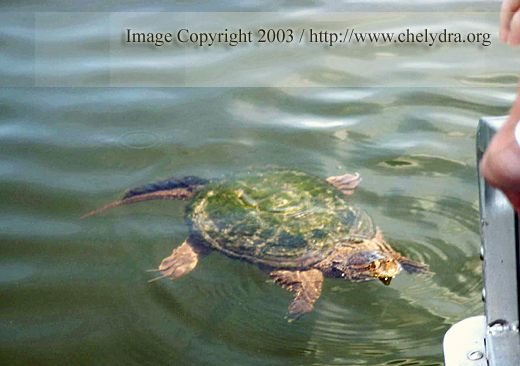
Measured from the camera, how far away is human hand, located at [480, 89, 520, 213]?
0.80 metres

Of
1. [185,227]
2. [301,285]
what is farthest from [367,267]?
[185,227]

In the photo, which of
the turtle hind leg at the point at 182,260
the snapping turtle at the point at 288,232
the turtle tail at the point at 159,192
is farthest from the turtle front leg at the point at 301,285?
the turtle tail at the point at 159,192

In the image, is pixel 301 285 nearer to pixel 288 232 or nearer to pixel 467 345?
pixel 288 232

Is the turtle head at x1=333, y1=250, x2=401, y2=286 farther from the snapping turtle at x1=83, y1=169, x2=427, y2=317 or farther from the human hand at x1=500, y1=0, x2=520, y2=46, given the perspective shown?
the human hand at x1=500, y1=0, x2=520, y2=46

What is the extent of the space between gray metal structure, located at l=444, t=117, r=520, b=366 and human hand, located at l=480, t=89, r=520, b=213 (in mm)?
405

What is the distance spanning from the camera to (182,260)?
3252 mm

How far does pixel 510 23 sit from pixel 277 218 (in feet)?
8.04

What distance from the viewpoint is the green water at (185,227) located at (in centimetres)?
287

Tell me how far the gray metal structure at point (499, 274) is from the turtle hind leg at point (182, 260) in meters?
1.83

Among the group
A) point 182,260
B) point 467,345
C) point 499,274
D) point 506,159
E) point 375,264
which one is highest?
point 506,159

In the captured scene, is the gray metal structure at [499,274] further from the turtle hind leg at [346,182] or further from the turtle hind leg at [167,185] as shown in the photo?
the turtle hind leg at [167,185]

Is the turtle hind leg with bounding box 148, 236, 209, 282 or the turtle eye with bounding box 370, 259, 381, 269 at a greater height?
the turtle eye with bounding box 370, 259, 381, 269

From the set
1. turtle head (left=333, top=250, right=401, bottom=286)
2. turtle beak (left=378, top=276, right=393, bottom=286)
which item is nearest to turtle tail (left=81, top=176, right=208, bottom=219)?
turtle head (left=333, top=250, right=401, bottom=286)

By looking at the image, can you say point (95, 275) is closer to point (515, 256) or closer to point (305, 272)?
point (305, 272)
